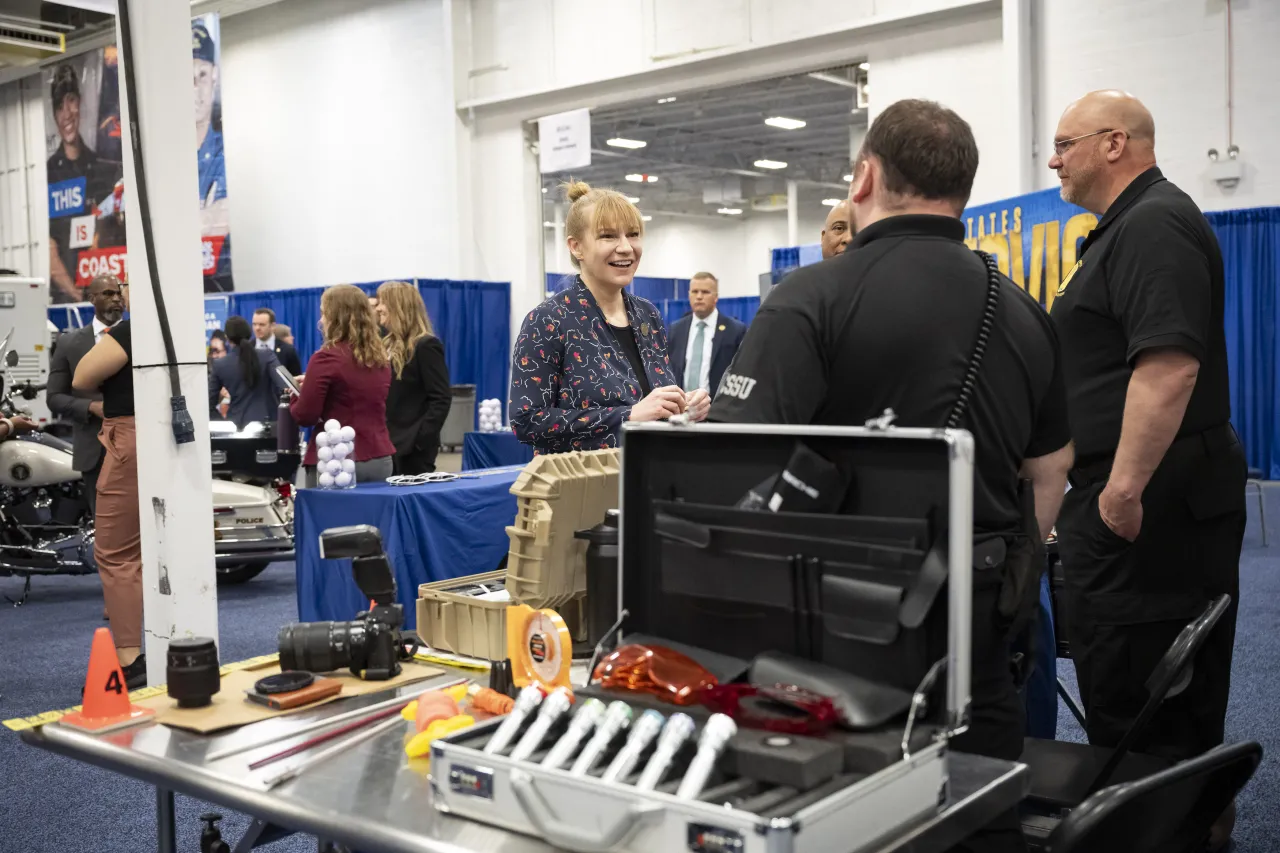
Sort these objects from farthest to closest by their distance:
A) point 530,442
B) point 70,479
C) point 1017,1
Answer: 1. point 1017,1
2. point 70,479
3. point 530,442

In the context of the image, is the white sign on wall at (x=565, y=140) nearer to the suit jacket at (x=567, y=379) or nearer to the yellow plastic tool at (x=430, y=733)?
the suit jacket at (x=567, y=379)

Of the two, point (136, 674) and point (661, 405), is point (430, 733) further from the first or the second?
point (136, 674)

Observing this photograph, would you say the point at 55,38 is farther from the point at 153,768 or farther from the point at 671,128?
the point at 671,128

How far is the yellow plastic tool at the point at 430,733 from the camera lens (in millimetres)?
1385

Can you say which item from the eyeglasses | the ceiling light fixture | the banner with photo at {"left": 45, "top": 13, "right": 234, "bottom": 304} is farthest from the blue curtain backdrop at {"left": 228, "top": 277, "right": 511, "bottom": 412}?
the eyeglasses

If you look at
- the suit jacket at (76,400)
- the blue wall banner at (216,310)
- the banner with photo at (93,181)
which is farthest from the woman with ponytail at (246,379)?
the banner with photo at (93,181)

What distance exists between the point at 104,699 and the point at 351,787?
0.44 meters

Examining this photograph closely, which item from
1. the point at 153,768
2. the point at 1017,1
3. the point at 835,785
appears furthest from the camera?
the point at 1017,1

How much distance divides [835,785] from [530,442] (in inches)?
61.6

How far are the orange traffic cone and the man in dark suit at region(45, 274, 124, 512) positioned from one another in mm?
3315

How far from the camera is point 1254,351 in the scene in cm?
792

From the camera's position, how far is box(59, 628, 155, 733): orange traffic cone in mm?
1515

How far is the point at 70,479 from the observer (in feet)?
19.7

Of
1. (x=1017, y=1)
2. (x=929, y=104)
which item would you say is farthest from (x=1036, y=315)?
(x=1017, y=1)
